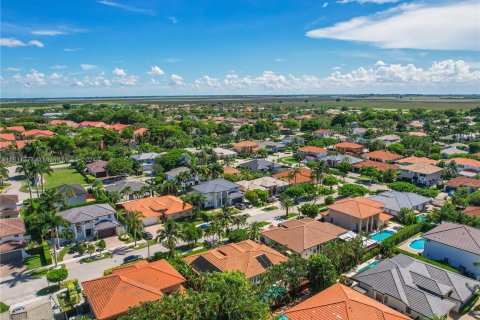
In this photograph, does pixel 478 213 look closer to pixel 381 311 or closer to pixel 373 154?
pixel 381 311

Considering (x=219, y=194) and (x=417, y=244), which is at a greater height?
(x=219, y=194)

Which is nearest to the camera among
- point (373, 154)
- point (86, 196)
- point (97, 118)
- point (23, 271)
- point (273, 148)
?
point (23, 271)

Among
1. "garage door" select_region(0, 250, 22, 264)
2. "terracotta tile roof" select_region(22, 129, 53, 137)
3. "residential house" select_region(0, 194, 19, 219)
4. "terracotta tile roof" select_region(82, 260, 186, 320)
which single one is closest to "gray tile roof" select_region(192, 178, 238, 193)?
"terracotta tile roof" select_region(82, 260, 186, 320)

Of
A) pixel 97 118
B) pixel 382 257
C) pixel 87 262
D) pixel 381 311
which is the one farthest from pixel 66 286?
pixel 97 118

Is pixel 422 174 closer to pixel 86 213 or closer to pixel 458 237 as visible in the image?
pixel 458 237

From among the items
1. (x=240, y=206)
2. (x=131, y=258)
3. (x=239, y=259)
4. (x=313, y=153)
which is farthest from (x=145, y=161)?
(x=239, y=259)

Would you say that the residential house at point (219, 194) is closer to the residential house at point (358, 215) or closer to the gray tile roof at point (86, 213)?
the gray tile roof at point (86, 213)

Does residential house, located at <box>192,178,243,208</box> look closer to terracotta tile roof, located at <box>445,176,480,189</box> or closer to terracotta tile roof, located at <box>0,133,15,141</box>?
terracotta tile roof, located at <box>445,176,480,189</box>
